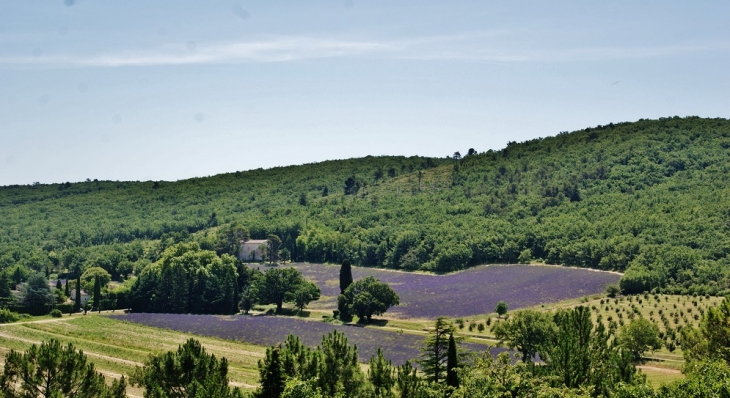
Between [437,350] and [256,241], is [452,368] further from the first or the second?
[256,241]

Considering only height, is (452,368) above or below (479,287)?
below

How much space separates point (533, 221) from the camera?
143 metres

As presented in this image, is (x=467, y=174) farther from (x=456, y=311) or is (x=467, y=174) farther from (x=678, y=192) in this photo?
(x=456, y=311)

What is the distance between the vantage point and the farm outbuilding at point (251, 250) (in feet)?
523

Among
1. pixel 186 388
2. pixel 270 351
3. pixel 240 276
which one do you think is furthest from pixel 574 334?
pixel 240 276

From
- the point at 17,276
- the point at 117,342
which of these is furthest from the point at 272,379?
the point at 17,276

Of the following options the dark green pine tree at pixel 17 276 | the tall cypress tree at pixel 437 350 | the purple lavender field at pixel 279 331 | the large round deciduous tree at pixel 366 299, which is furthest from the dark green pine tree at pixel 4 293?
the tall cypress tree at pixel 437 350

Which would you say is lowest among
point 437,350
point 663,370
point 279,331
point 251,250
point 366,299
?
point 663,370

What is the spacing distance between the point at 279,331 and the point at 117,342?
17.8 m

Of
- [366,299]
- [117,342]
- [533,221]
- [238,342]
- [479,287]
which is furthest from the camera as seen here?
[533,221]

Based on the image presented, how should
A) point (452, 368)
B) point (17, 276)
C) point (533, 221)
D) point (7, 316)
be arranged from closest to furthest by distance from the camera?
point (452, 368), point (7, 316), point (17, 276), point (533, 221)

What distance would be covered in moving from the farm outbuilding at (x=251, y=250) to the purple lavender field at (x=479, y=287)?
96.4 feet

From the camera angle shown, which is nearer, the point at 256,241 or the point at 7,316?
the point at 7,316

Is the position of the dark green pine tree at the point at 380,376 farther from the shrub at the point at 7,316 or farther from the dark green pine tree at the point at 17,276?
the dark green pine tree at the point at 17,276
